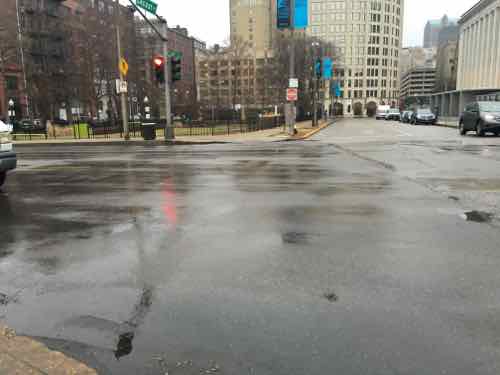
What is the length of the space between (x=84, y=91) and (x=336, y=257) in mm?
43337

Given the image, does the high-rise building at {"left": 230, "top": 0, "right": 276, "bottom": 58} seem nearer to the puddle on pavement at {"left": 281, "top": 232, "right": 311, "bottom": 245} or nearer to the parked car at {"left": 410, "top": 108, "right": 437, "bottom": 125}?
the parked car at {"left": 410, "top": 108, "right": 437, "bottom": 125}

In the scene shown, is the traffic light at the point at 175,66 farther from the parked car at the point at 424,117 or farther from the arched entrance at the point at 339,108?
the arched entrance at the point at 339,108

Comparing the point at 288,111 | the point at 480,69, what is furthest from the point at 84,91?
the point at 480,69

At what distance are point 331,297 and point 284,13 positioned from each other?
975 inches

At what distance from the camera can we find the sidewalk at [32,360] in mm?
2752

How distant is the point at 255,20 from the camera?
14700 cm

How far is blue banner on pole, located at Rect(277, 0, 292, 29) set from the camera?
84.8ft

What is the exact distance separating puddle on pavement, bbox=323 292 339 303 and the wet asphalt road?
19mm

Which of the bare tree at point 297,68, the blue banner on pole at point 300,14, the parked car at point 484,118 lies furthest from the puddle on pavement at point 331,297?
the bare tree at point 297,68

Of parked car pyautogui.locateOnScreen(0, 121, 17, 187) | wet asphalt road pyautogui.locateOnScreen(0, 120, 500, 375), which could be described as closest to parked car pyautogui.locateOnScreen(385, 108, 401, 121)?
wet asphalt road pyautogui.locateOnScreen(0, 120, 500, 375)

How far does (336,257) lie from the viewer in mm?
4754

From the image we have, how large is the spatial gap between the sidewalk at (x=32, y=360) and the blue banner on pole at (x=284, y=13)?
83.2 feet

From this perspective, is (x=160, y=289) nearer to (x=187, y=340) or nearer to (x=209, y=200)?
(x=187, y=340)

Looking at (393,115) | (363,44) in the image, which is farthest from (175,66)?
(363,44)
